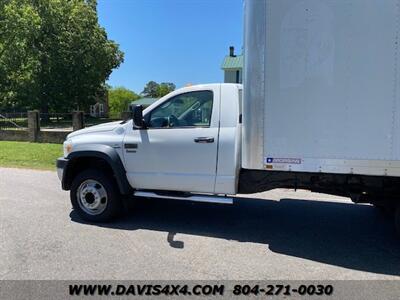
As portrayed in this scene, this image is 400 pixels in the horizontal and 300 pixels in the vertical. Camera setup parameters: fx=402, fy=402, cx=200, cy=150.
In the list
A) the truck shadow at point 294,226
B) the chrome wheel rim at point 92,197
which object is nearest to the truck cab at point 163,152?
the chrome wheel rim at point 92,197

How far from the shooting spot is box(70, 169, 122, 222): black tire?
6.16 meters

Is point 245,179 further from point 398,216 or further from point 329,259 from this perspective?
point 398,216

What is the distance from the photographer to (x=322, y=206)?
294 inches

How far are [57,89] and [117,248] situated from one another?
41527 mm

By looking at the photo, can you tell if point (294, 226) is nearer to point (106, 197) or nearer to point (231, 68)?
point (106, 197)

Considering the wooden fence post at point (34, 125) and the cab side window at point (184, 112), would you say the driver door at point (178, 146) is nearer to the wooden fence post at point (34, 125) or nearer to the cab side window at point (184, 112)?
the cab side window at point (184, 112)

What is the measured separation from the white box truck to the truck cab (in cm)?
2

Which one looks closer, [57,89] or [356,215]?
[356,215]

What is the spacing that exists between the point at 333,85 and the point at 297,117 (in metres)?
0.55

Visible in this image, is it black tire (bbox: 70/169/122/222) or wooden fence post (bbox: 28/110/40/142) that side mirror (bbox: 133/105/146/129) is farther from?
wooden fence post (bbox: 28/110/40/142)

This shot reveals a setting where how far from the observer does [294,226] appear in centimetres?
624

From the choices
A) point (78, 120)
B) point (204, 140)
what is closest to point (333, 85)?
point (204, 140)

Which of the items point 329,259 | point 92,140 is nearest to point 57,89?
point 92,140

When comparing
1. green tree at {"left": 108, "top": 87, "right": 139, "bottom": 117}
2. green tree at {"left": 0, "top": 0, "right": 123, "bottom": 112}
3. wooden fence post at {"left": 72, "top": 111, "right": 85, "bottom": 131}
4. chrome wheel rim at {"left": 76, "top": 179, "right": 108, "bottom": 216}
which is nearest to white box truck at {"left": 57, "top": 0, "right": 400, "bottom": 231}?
chrome wheel rim at {"left": 76, "top": 179, "right": 108, "bottom": 216}
